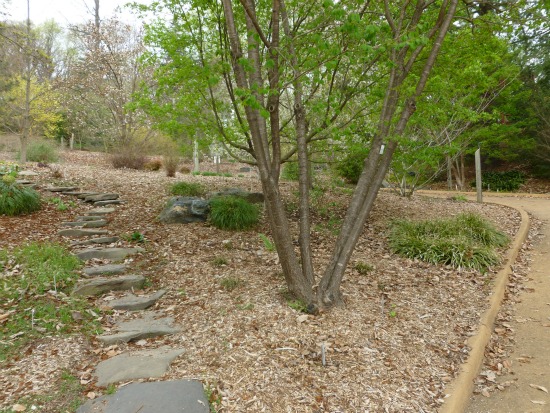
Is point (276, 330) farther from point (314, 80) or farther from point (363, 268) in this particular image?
point (314, 80)

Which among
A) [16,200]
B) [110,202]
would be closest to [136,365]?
[16,200]

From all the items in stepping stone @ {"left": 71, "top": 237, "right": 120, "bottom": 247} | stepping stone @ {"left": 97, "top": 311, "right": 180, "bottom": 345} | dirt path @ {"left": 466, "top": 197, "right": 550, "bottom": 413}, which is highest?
stepping stone @ {"left": 71, "top": 237, "right": 120, "bottom": 247}

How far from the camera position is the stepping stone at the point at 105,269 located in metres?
3.88

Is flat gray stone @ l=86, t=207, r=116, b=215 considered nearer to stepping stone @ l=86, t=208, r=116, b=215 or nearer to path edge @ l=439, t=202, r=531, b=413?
stepping stone @ l=86, t=208, r=116, b=215

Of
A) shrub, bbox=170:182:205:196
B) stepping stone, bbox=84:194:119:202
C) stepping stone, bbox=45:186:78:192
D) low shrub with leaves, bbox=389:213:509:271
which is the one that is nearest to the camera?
low shrub with leaves, bbox=389:213:509:271

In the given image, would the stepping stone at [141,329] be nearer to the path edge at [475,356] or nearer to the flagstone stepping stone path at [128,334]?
the flagstone stepping stone path at [128,334]

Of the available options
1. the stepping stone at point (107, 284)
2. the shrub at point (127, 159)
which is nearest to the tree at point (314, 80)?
the stepping stone at point (107, 284)

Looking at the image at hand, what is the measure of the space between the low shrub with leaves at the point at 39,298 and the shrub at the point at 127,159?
7.49 metres

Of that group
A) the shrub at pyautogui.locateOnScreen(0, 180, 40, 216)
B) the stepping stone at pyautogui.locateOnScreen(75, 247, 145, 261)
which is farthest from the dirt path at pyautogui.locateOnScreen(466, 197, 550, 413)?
the shrub at pyautogui.locateOnScreen(0, 180, 40, 216)

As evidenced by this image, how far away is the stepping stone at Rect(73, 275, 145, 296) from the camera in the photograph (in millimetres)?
3566

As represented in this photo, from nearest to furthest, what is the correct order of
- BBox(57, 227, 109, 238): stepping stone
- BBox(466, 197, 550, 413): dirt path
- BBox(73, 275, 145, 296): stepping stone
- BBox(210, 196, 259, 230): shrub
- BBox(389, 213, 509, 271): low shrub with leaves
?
BBox(466, 197, 550, 413): dirt path < BBox(73, 275, 145, 296): stepping stone < BBox(57, 227, 109, 238): stepping stone < BBox(389, 213, 509, 271): low shrub with leaves < BBox(210, 196, 259, 230): shrub

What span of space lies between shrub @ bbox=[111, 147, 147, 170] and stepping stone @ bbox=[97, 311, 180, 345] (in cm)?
883

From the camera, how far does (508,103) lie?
14.2 meters

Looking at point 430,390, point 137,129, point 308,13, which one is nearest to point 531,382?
point 430,390
